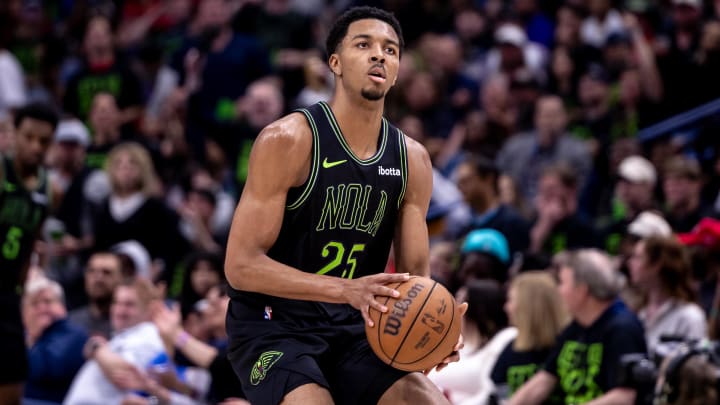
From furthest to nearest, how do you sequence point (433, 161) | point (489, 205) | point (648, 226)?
1. point (433, 161)
2. point (489, 205)
3. point (648, 226)

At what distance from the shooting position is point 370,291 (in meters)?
4.29

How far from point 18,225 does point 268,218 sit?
311 cm

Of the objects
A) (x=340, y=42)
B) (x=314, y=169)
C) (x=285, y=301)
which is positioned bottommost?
(x=285, y=301)

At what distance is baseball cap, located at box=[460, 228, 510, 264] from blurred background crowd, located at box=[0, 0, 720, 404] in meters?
0.01

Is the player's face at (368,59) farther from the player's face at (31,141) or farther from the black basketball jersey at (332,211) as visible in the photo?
the player's face at (31,141)

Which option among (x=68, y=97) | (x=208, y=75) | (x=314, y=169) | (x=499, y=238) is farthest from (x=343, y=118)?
(x=68, y=97)

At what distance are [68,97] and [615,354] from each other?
7705mm

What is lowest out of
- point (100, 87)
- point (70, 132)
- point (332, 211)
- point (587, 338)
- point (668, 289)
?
point (587, 338)

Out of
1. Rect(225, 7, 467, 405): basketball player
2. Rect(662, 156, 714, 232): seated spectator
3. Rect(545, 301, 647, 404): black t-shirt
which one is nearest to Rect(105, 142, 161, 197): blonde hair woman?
Rect(662, 156, 714, 232): seated spectator

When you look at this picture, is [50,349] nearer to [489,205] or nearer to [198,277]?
[198,277]

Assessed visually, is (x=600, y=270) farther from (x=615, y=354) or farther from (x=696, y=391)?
(x=696, y=391)

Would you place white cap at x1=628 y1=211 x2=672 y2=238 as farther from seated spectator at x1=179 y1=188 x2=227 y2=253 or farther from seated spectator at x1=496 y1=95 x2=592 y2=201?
seated spectator at x1=179 y1=188 x2=227 y2=253

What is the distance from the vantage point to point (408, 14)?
13570mm

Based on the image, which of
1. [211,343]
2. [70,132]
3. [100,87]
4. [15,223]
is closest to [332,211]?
[15,223]
